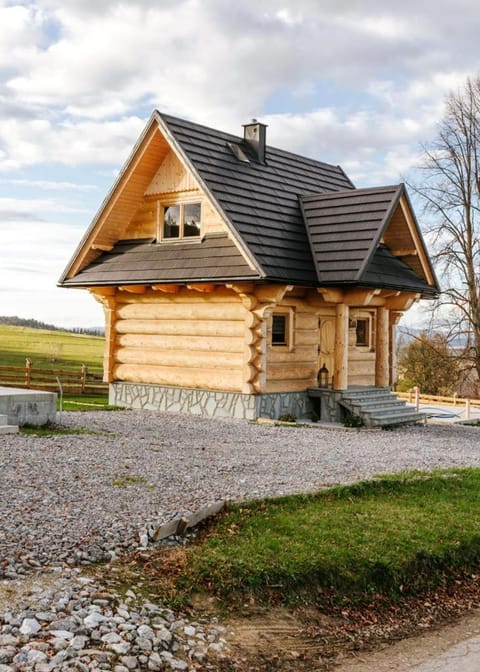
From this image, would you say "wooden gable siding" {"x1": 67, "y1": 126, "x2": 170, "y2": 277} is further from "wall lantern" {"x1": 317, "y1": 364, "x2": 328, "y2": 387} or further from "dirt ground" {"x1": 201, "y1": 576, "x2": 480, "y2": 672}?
"dirt ground" {"x1": 201, "y1": 576, "x2": 480, "y2": 672}

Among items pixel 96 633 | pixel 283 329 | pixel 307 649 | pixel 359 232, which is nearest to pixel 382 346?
pixel 283 329

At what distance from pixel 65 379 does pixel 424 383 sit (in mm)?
16841

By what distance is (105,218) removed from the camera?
2009 centimetres

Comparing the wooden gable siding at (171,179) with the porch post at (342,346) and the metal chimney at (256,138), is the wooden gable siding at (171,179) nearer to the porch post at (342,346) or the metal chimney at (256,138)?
the metal chimney at (256,138)

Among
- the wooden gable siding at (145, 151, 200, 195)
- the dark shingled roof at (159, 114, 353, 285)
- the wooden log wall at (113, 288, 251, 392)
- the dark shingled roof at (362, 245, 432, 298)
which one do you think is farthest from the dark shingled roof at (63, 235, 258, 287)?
the dark shingled roof at (362, 245, 432, 298)

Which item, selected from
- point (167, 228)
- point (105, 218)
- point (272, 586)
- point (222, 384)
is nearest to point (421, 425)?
point (222, 384)

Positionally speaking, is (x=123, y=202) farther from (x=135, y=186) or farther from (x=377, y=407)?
(x=377, y=407)

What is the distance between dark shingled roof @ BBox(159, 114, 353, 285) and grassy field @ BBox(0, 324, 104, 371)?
22.7m

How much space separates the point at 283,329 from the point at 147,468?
875cm

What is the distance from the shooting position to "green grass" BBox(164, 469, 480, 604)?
21.8ft

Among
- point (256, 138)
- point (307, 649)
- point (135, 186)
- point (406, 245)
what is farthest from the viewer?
point (256, 138)

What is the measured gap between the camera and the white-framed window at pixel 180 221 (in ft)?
62.5

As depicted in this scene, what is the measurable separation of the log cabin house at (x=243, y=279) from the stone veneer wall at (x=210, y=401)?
0.13 ft

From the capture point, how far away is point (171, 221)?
19734mm
